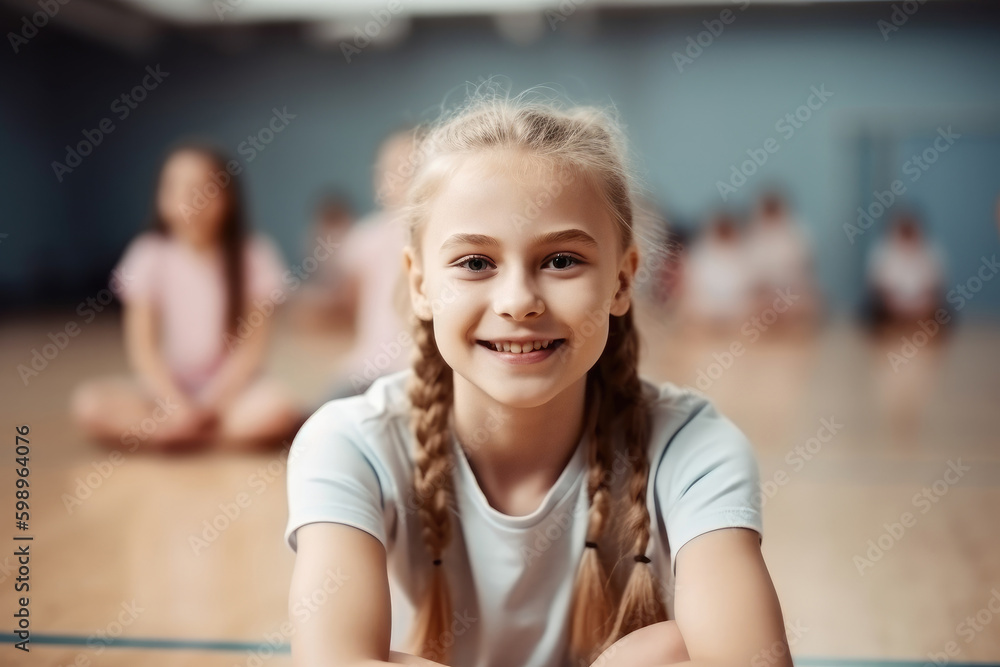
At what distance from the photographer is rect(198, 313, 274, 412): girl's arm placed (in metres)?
2.81

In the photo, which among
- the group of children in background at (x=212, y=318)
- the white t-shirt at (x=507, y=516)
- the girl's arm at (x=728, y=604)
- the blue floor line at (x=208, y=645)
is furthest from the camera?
the group of children in background at (x=212, y=318)

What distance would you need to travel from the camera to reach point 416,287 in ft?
3.70

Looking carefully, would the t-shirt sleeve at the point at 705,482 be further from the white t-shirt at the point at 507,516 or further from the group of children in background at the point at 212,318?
the group of children in background at the point at 212,318

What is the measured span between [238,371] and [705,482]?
6.92 feet

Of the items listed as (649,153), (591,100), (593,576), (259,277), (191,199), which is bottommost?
(593,576)

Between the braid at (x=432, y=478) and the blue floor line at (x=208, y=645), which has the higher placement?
the braid at (x=432, y=478)

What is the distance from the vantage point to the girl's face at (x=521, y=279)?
0.98 meters

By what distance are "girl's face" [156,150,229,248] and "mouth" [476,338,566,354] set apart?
206 cm

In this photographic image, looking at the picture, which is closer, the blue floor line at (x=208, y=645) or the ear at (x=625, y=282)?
the ear at (x=625, y=282)

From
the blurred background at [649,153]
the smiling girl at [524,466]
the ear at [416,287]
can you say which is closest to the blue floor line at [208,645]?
the smiling girl at [524,466]

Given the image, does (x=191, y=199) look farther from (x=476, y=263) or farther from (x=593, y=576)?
(x=593, y=576)

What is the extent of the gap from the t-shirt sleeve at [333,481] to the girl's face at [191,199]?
194 cm

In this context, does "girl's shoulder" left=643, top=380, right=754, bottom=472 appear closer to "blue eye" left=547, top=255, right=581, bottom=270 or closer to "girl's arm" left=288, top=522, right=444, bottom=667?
"blue eye" left=547, top=255, right=581, bottom=270

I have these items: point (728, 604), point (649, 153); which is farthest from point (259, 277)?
point (649, 153)
